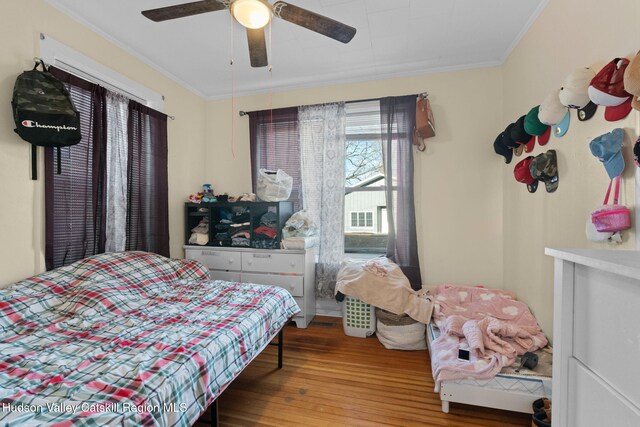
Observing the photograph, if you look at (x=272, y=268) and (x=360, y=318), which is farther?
(x=272, y=268)

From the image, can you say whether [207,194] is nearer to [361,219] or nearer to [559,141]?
[361,219]

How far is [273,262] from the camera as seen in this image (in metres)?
3.03

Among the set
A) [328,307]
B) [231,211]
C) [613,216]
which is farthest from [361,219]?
[613,216]

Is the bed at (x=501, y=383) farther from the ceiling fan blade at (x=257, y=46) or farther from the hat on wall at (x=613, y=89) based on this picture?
the ceiling fan blade at (x=257, y=46)

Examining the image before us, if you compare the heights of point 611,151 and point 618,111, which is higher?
point 618,111

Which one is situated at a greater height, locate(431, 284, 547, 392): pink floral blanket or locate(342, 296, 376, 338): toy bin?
locate(431, 284, 547, 392): pink floral blanket

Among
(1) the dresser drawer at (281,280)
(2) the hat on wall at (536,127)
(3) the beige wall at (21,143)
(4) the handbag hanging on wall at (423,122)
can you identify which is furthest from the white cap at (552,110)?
(3) the beige wall at (21,143)

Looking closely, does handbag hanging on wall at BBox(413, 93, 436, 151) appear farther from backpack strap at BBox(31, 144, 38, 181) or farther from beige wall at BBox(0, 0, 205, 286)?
backpack strap at BBox(31, 144, 38, 181)

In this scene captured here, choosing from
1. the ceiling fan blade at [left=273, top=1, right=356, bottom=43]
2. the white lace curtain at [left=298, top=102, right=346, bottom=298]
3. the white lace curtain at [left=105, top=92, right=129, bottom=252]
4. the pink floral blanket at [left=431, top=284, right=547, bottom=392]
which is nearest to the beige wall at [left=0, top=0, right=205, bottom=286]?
the white lace curtain at [left=105, top=92, right=129, bottom=252]

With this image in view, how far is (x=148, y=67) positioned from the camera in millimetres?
2895

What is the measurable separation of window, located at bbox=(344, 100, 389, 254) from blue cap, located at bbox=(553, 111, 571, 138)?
5.20 feet

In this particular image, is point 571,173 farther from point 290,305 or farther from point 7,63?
point 7,63

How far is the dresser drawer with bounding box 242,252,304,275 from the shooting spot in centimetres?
298

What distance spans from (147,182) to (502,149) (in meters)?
3.40
